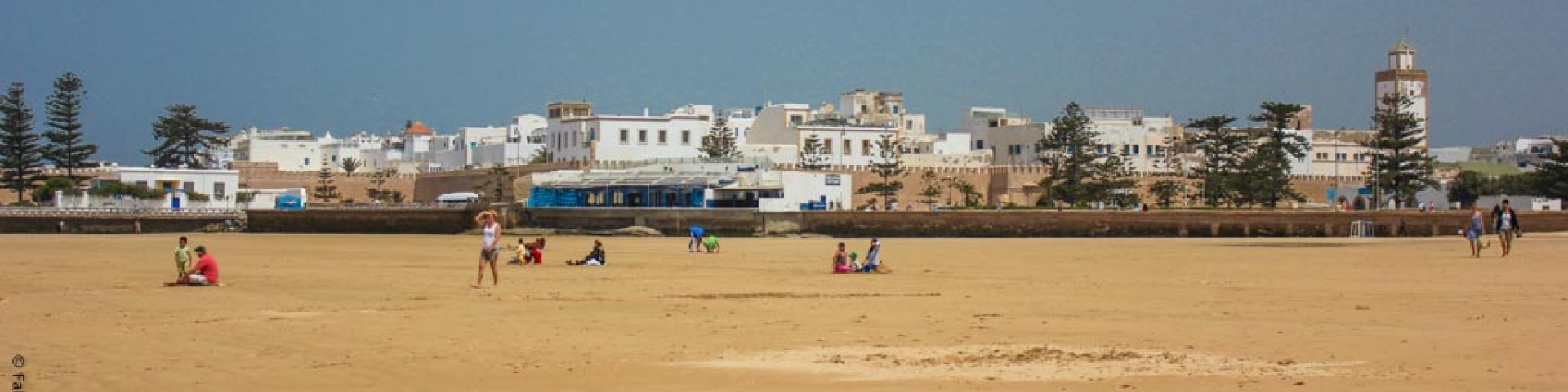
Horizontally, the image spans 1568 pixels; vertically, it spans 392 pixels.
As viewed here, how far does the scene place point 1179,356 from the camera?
1007cm

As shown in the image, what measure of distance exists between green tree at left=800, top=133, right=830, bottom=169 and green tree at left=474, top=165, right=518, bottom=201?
10945 millimetres

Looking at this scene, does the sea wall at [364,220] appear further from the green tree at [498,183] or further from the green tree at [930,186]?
the green tree at [930,186]

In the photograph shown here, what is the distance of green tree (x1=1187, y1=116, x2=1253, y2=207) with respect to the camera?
53.5 metres

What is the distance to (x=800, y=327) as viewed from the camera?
12.2 metres

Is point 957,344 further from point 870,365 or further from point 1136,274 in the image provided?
point 1136,274

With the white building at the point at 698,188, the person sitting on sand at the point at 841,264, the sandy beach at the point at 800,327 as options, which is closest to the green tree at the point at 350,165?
the white building at the point at 698,188

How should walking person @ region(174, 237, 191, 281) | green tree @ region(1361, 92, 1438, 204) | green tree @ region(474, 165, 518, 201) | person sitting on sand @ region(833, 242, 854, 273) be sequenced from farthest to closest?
green tree @ region(474, 165, 518, 201) → green tree @ region(1361, 92, 1438, 204) → person sitting on sand @ region(833, 242, 854, 273) → walking person @ region(174, 237, 191, 281)

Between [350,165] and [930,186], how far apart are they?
3053 cm

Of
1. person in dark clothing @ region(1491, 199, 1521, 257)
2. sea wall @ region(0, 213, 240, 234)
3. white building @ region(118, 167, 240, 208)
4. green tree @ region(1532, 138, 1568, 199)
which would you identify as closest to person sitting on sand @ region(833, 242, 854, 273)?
person in dark clothing @ region(1491, 199, 1521, 257)

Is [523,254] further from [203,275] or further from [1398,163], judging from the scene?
[1398,163]

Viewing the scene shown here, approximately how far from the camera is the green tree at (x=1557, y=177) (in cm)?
4928

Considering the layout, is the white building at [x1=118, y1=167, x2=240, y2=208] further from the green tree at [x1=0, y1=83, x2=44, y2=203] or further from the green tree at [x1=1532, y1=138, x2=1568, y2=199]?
the green tree at [x1=1532, y1=138, x2=1568, y2=199]

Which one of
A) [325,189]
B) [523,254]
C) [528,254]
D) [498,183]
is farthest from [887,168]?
[523,254]

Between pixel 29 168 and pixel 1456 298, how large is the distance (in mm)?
58539
